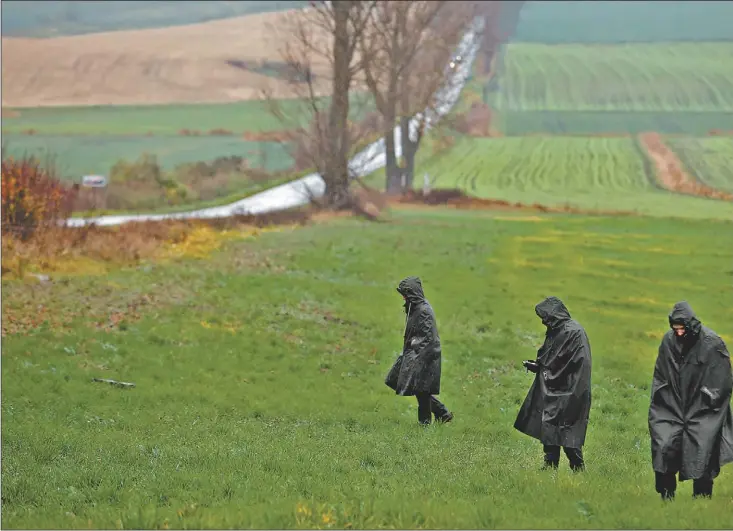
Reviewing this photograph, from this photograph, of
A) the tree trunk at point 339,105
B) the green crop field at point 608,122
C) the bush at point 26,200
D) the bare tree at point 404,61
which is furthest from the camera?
the bare tree at point 404,61

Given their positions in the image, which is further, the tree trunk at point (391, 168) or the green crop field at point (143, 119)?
the green crop field at point (143, 119)

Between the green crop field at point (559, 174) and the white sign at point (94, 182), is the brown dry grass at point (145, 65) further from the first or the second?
the white sign at point (94, 182)

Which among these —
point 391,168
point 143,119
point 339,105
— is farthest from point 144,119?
point 339,105

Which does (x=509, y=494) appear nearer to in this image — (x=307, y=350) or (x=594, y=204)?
(x=307, y=350)

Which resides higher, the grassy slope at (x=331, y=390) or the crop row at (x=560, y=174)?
the crop row at (x=560, y=174)

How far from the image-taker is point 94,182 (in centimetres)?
5422

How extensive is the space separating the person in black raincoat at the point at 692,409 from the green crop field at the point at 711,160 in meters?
35.5

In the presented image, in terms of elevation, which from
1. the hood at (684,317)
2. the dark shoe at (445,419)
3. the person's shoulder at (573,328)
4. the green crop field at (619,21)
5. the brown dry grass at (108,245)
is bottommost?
the dark shoe at (445,419)

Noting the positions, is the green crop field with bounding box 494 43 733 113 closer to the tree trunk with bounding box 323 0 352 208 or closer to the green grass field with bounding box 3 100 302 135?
the green grass field with bounding box 3 100 302 135

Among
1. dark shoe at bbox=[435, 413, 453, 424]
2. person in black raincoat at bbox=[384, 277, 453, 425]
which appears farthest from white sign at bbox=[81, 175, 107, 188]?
person in black raincoat at bbox=[384, 277, 453, 425]

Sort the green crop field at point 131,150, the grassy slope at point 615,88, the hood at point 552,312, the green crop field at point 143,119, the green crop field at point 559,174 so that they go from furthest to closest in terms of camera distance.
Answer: the green crop field at point 143,119, the green crop field at point 131,150, the grassy slope at point 615,88, the green crop field at point 559,174, the hood at point 552,312

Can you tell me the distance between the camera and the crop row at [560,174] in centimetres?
5050

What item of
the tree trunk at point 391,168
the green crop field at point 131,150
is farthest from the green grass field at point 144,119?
the tree trunk at point 391,168

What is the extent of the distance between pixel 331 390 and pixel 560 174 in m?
38.7
